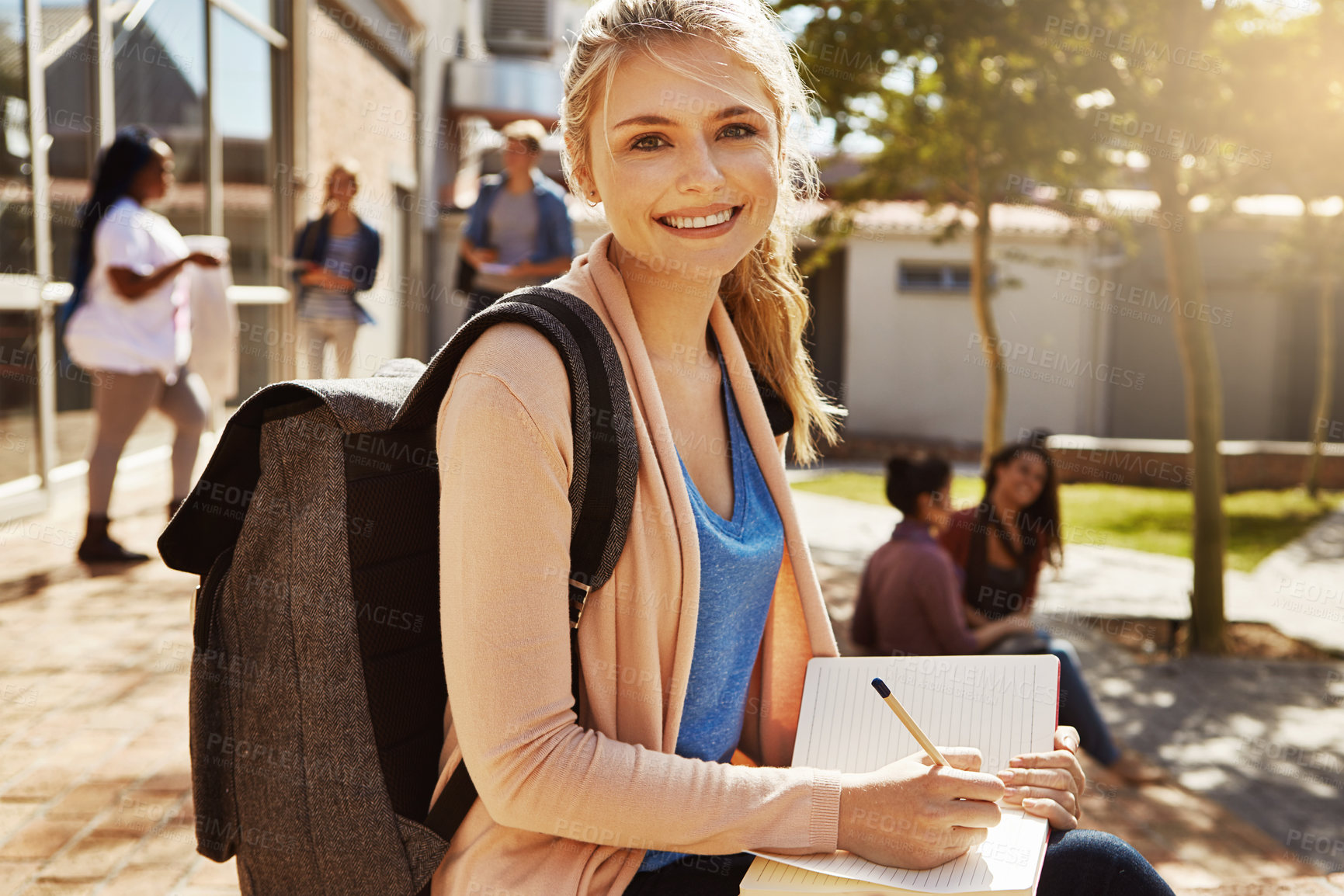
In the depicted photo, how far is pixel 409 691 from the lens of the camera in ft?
4.93

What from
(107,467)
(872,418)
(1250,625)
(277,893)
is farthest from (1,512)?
(872,418)

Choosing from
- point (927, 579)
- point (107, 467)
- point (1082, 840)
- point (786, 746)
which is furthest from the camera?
point (107, 467)

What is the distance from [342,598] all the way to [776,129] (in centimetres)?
93

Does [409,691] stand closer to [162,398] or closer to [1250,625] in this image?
[162,398]

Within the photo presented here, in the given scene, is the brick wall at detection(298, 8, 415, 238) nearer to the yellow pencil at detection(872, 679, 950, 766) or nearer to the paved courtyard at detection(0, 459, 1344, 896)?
the paved courtyard at detection(0, 459, 1344, 896)

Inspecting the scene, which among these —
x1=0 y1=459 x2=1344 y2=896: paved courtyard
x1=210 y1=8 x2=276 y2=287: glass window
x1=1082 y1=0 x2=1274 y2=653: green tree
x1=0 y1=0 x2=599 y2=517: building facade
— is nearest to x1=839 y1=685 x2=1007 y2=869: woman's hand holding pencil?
x1=0 y1=459 x2=1344 y2=896: paved courtyard

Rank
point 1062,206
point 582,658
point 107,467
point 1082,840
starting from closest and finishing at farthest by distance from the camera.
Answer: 1. point 582,658
2. point 1082,840
3. point 107,467
4. point 1062,206

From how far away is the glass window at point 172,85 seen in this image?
25.7 feet

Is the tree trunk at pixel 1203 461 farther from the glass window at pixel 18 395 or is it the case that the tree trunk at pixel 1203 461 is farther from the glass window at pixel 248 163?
the glass window at pixel 248 163

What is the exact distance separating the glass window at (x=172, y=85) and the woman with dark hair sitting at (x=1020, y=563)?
19.8 feet

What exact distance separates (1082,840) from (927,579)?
3.01m

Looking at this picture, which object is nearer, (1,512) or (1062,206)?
(1,512)

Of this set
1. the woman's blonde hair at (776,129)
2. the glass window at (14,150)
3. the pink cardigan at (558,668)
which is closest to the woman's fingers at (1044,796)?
the pink cardigan at (558,668)

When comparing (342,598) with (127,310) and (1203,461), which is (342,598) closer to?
(127,310)
